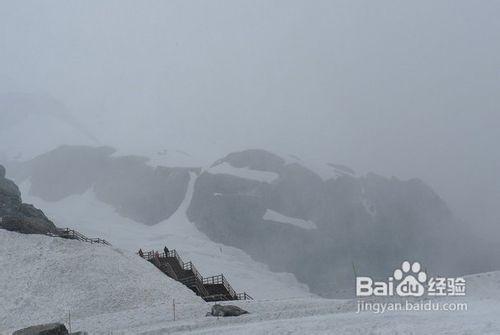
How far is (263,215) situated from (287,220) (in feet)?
16.7

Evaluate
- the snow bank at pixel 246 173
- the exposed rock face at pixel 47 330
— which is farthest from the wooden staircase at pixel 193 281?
the snow bank at pixel 246 173

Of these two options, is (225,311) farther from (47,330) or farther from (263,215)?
(263,215)

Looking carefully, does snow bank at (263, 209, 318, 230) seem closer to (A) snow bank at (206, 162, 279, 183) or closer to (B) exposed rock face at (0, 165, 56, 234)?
(A) snow bank at (206, 162, 279, 183)

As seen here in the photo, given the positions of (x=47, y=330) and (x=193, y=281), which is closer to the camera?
(x=47, y=330)

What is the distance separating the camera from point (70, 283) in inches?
1264

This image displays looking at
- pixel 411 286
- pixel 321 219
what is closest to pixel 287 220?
pixel 321 219

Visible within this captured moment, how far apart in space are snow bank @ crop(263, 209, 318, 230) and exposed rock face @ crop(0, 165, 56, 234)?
180 ft

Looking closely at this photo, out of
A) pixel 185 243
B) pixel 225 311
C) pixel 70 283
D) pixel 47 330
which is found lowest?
pixel 47 330

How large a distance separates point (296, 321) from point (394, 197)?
10190cm

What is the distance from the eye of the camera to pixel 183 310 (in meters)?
26.6

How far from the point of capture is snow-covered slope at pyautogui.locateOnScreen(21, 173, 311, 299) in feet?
247

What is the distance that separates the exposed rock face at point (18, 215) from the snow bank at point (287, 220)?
54.9 metres

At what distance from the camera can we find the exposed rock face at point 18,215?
40375 millimetres

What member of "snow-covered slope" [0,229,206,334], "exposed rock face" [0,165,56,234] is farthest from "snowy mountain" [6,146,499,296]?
"snow-covered slope" [0,229,206,334]
